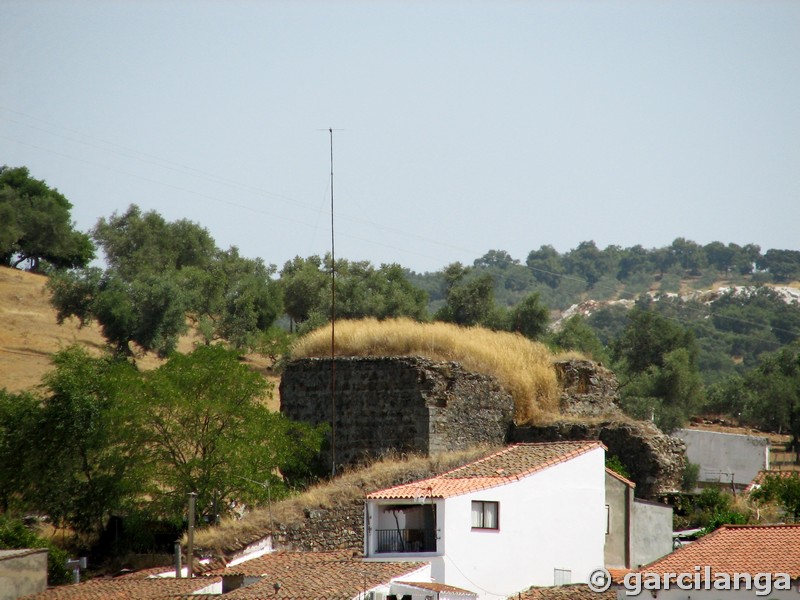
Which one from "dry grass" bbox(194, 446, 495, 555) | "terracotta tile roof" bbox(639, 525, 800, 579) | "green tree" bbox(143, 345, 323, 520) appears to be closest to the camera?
"terracotta tile roof" bbox(639, 525, 800, 579)

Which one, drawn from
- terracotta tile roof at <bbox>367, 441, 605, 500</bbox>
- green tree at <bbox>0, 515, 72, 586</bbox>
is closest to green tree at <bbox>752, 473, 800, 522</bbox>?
terracotta tile roof at <bbox>367, 441, 605, 500</bbox>

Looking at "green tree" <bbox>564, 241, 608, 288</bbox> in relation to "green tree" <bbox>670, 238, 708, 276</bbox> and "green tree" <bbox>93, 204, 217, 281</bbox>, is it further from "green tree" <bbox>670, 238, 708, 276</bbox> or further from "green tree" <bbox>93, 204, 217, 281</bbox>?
"green tree" <bbox>93, 204, 217, 281</bbox>

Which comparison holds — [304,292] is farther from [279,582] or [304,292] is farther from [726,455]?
[279,582]

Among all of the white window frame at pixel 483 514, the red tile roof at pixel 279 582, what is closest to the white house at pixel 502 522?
the white window frame at pixel 483 514

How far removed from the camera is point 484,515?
2473 cm

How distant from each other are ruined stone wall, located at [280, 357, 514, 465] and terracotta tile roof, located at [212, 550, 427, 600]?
491 centimetres

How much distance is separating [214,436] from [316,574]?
273 inches

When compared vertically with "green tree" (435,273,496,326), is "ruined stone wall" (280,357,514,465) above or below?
below

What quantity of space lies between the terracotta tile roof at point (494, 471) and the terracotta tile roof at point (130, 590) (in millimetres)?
3831

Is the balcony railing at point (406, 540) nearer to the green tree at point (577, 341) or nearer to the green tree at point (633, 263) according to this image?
the green tree at point (577, 341)

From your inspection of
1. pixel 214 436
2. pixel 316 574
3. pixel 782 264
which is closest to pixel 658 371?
pixel 214 436

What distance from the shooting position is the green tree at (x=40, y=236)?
7194cm

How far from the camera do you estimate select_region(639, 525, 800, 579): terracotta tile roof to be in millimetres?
19156

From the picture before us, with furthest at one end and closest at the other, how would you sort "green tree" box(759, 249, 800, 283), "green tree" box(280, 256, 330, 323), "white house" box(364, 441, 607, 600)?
"green tree" box(759, 249, 800, 283) < "green tree" box(280, 256, 330, 323) < "white house" box(364, 441, 607, 600)
